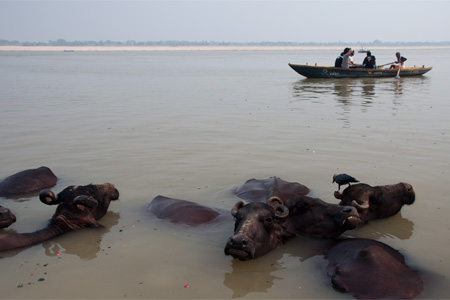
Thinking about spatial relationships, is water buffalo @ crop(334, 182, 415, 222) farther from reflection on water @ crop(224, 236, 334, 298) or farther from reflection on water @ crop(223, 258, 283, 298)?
reflection on water @ crop(223, 258, 283, 298)

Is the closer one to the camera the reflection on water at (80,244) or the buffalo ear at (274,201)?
the reflection on water at (80,244)

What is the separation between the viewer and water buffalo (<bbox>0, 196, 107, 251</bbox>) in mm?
5629

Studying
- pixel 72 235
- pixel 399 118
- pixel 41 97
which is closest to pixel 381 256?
pixel 72 235

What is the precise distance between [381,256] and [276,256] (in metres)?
1.25

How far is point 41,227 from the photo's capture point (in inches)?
250

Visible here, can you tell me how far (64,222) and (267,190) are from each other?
306cm

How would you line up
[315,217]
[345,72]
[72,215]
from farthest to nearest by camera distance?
[345,72], [72,215], [315,217]

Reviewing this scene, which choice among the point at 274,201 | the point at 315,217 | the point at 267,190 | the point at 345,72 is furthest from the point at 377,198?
the point at 345,72

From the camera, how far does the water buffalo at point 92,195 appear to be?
6254mm

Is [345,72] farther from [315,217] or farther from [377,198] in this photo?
[315,217]

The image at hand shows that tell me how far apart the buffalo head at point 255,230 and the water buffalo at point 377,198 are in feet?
3.45

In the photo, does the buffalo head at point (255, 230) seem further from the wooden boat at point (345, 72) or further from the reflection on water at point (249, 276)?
the wooden boat at point (345, 72)

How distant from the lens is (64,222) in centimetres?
607

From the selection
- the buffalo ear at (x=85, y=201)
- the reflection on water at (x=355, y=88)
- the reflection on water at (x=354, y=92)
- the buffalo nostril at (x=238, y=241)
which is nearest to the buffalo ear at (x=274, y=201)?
the buffalo nostril at (x=238, y=241)
